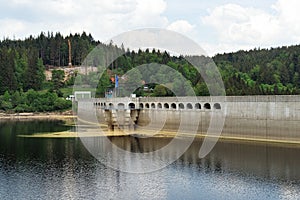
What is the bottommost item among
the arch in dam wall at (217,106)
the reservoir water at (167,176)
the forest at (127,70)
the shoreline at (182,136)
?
the reservoir water at (167,176)

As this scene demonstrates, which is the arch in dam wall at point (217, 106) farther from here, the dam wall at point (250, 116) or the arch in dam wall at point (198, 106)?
the arch in dam wall at point (198, 106)

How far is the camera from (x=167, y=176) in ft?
100

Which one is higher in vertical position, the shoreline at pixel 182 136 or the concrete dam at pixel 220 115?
the concrete dam at pixel 220 115

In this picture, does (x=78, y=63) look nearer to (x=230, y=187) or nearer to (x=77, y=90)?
(x=77, y=90)

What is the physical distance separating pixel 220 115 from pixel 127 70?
→ 3331 inches

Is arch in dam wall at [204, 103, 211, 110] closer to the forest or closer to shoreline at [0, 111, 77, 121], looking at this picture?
the forest

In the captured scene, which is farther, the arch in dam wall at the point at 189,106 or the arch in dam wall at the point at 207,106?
the arch in dam wall at the point at 189,106

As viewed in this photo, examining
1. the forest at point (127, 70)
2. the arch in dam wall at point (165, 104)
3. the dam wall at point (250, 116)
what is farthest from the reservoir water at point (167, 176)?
the forest at point (127, 70)

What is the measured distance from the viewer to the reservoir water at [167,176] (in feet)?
84.4

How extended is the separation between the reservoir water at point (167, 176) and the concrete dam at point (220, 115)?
308cm

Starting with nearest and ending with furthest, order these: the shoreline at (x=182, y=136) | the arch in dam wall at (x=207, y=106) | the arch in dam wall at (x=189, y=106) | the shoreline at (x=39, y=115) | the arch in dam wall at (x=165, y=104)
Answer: the shoreline at (x=182, y=136) < the arch in dam wall at (x=165, y=104) < the arch in dam wall at (x=207, y=106) < the arch in dam wall at (x=189, y=106) < the shoreline at (x=39, y=115)

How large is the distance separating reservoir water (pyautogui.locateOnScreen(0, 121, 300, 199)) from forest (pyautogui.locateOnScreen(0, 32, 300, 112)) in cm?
4841

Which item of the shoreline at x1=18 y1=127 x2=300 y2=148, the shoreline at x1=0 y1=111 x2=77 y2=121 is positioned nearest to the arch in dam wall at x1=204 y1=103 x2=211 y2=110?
the shoreline at x1=18 y1=127 x2=300 y2=148

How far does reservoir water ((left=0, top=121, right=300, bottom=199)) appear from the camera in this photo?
25.7 m
